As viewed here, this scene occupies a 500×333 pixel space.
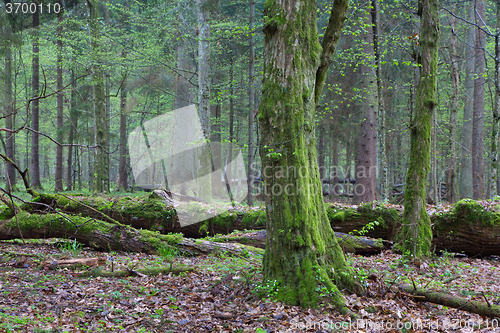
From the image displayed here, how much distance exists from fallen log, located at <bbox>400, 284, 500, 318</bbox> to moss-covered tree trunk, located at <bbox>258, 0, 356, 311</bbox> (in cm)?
81

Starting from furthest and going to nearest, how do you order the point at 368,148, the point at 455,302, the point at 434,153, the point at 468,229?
the point at 368,148
the point at 434,153
the point at 468,229
the point at 455,302

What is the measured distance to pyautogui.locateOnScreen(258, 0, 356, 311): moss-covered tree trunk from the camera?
4160 millimetres

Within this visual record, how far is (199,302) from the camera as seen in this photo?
432 cm

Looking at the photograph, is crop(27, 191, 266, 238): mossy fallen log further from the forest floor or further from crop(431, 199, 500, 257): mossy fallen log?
crop(431, 199, 500, 257): mossy fallen log

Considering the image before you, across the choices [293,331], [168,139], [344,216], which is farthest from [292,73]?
[168,139]

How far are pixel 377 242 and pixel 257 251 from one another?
283 cm

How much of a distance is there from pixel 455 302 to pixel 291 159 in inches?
101

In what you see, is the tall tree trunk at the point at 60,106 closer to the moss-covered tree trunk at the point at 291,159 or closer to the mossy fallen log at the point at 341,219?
the mossy fallen log at the point at 341,219

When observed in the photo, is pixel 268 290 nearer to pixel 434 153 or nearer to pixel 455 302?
pixel 455 302

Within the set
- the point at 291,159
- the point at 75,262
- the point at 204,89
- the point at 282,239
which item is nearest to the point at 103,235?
the point at 75,262

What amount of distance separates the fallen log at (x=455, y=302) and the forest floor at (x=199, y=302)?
0.12m

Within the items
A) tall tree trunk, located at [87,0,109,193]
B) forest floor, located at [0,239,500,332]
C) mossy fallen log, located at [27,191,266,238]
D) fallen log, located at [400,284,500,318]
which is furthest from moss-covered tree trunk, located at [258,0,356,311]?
tall tree trunk, located at [87,0,109,193]

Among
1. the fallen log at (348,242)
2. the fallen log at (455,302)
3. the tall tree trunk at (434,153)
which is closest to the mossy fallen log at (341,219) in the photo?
the fallen log at (348,242)

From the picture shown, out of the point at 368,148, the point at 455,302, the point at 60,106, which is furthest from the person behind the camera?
Answer: the point at 60,106
